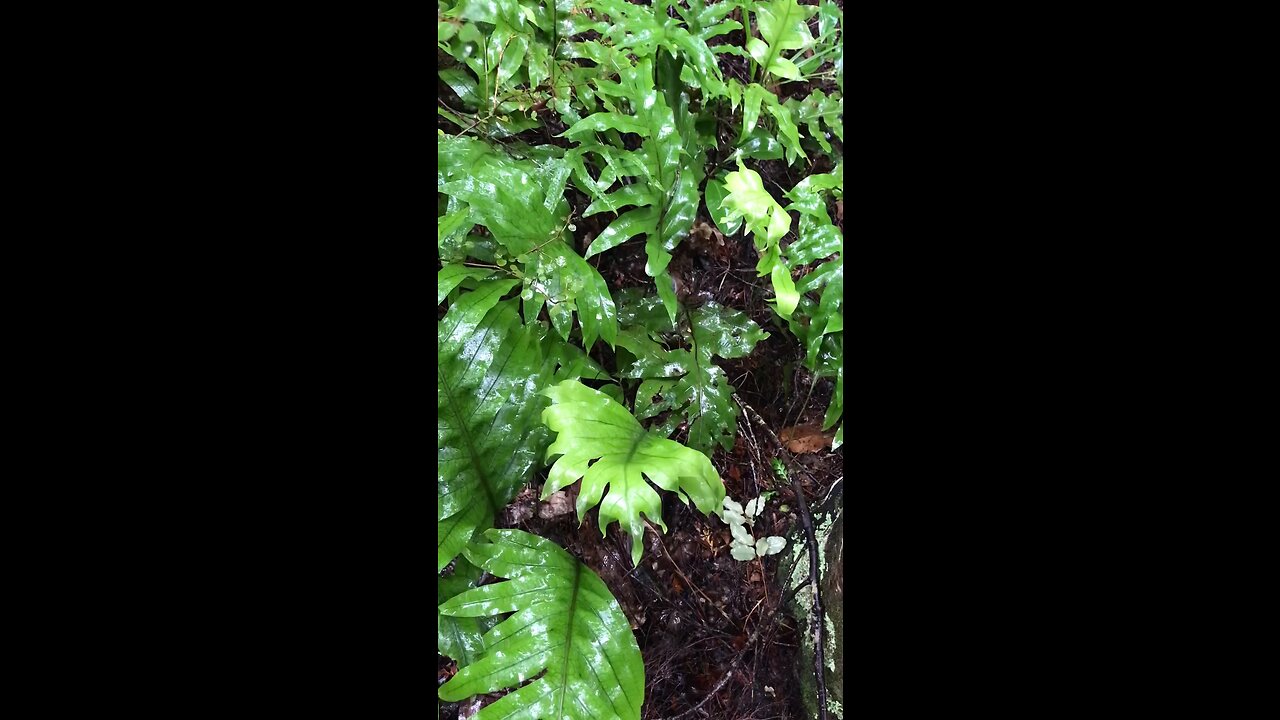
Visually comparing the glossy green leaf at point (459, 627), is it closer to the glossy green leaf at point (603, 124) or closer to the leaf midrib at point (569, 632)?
the leaf midrib at point (569, 632)

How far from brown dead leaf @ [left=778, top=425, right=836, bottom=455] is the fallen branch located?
2 centimetres

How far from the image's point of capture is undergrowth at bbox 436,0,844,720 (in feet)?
4.56

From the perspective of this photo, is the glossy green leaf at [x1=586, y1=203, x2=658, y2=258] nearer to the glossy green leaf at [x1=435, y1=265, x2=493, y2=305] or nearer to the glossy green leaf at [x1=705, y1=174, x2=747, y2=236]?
the glossy green leaf at [x1=705, y1=174, x2=747, y2=236]

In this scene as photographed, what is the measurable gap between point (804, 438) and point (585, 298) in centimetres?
62

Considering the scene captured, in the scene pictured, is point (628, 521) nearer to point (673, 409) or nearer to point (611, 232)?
point (673, 409)

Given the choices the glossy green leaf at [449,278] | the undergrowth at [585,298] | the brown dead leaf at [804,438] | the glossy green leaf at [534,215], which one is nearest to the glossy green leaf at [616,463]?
the undergrowth at [585,298]

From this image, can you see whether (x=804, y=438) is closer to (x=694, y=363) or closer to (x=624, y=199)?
(x=694, y=363)

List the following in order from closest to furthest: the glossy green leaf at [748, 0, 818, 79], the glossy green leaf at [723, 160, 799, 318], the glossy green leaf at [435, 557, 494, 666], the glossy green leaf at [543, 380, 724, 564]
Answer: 1. the glossy green leaf at [543, 380, 724, 564]
2. the glossy green leaf at [435, 557, 494, 666]
3. the glossy green leaf at [723, 160, 799, 318]
4. the glossy green leaf at [748, 0, 818, 79]

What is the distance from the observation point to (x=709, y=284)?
5.72ft

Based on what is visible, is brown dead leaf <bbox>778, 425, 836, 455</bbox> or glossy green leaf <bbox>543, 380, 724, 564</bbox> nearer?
glossy green leaf <bbox>543, 380, 724, 564</bbox>

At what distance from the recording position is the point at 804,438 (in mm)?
1751

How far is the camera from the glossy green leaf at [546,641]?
1.38m

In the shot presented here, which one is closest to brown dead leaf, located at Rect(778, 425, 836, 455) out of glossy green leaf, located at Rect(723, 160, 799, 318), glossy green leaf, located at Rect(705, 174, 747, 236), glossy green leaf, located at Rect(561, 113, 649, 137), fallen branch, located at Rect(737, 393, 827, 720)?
fallen branch, located at Rect(737, 393, 827, 720)
